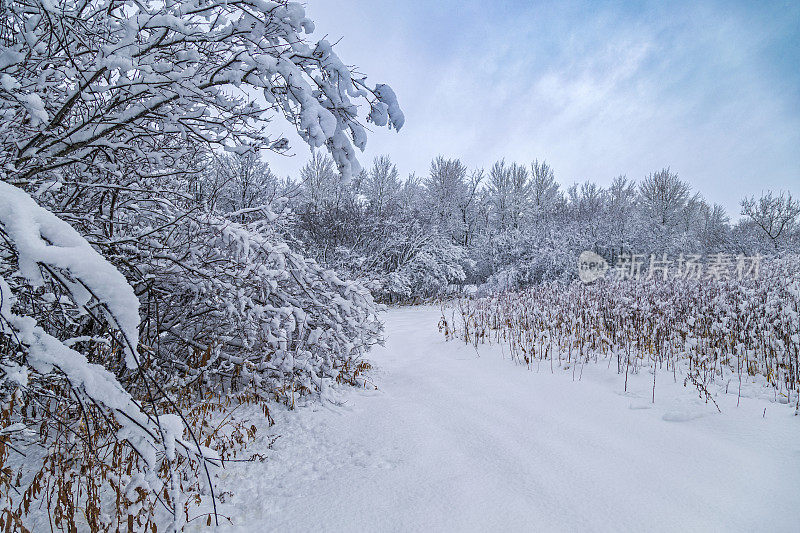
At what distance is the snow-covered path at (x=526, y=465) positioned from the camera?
1795 mm

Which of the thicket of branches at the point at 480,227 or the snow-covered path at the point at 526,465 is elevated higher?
the thicket of branches at the point at 480,227

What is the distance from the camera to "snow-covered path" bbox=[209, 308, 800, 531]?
5.89 ft

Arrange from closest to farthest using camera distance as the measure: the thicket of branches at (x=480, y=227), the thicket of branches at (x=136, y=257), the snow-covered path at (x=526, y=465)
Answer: the thicket of branches at (x=136, y=257), the snow-covered path at (x=526, y=465), the thicket of branches at (x=480, y=227)

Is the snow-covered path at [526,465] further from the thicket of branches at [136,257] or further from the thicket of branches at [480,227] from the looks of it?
the thicket of branches at [480,227]

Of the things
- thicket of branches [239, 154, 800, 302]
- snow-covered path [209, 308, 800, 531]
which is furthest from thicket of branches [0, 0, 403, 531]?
thicket of branches [239, 154, 800, 302]

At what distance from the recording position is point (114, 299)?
2.73ft

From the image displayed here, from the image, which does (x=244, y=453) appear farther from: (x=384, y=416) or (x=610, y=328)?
(x=610, y=328)

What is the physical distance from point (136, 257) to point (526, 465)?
243 centimetres

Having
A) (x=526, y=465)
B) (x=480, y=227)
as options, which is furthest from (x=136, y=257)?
(x=480, y=227)

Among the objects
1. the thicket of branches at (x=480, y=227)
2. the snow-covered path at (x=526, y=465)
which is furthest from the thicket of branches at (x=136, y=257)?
the thicket of branches at (x=480, y=227)

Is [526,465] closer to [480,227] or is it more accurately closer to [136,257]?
[136,257]

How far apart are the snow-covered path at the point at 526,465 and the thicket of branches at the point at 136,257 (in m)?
0.39

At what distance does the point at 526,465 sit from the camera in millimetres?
2229

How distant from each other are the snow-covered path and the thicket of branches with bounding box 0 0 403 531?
1.27 ft
